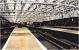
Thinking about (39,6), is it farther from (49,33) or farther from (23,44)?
(23,44)

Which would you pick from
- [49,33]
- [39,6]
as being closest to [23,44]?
[49,33]

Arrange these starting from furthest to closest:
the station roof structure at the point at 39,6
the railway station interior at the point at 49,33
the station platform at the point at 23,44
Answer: the station roof structure at the point at 39,6 < the station platform at the point at 23,44 < the railway station interior at the point at 49,33

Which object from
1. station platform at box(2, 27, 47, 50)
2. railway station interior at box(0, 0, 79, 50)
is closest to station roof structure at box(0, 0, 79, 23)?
railway station interior at box(0, 0, 79, 50)

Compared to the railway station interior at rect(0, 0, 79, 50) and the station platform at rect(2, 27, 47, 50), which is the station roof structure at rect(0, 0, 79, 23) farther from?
the station platform at rect(2, 27, 47, 50)

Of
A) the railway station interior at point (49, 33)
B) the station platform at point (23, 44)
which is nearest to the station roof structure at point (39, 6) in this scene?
the railway station interior at point (49, 33)

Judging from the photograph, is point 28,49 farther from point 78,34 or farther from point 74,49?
point 78,34

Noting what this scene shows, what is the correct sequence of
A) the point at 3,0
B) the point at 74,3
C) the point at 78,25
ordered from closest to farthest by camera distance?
the point at 78,25 < the point at 3,0 < the point at 74,3

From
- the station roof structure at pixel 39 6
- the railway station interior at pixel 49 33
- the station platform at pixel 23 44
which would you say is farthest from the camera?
the station roof structure at pixel 39 6

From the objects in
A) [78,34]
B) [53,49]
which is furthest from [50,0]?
[78,34]

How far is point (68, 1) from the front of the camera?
966 inches

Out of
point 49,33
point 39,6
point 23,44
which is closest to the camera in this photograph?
point 23,44

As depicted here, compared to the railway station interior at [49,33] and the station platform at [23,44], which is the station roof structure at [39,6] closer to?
the railway station interior at [49,33]

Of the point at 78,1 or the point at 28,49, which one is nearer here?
the point at 28,49

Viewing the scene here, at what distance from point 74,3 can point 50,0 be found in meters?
3.42
